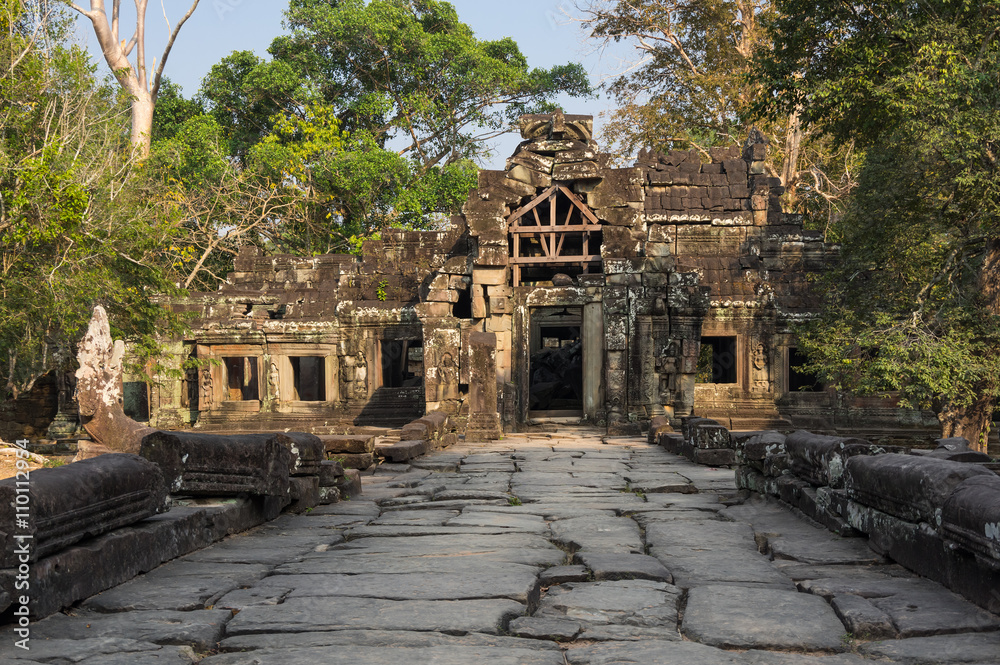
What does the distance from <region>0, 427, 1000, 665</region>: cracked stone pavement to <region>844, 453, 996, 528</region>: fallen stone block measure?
12.8 inches

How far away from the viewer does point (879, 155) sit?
14.4m

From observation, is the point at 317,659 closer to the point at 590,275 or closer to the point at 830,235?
the point at 590,275

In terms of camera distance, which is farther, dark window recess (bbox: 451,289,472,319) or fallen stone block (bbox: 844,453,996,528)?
dark window recess (bbox: 451,289,472,319)

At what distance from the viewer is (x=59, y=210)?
45.2 ft

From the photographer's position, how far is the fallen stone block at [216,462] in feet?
19.4

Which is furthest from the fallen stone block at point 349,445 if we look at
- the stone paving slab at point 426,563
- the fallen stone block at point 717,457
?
the stone paving slab at point 426,563

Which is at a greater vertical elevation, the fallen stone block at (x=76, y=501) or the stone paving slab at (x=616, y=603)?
the fallen stone block at (x=76, y=501)

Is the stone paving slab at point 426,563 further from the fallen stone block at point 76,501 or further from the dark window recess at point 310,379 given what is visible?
the dark window recess at point 310,379

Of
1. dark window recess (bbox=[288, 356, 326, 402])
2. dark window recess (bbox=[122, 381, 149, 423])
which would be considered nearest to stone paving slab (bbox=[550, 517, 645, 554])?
dark window recess (bbox=[122, 381, 149, 423])

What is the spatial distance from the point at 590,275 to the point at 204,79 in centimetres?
1973

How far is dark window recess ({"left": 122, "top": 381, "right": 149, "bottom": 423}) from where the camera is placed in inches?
872

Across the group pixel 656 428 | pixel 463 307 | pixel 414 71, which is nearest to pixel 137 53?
pixel 414 71

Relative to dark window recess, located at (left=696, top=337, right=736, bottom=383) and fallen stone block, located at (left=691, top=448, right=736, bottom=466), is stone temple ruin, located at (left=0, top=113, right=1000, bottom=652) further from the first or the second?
dark window recess, located at (left=696, top=337, right=736, bottom=383)

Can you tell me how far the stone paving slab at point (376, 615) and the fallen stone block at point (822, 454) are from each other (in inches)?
120
